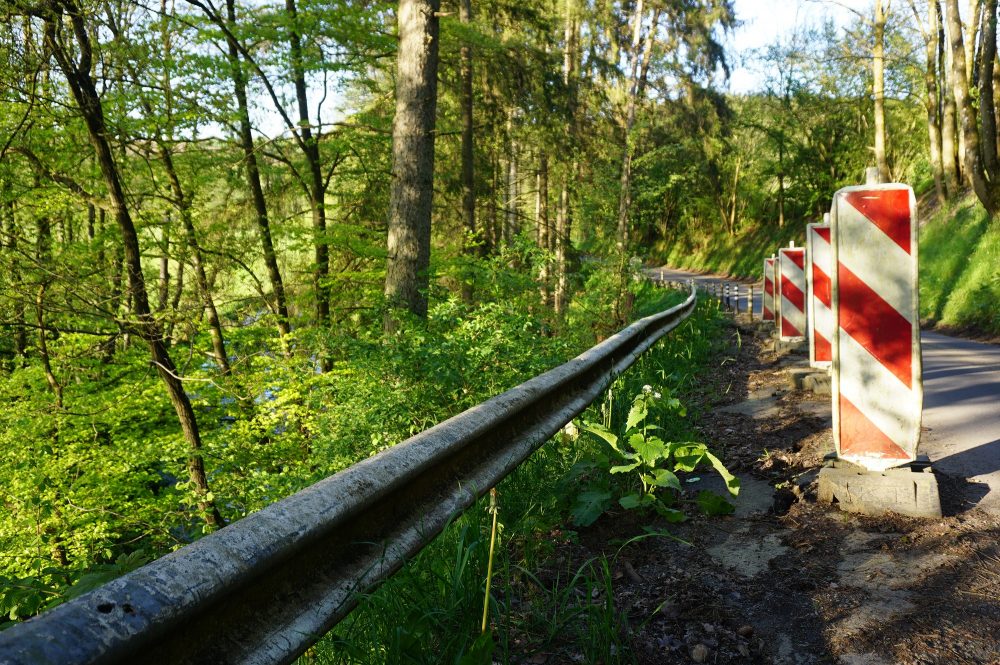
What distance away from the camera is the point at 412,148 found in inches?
383

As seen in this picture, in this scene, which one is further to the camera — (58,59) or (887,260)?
(58,59)

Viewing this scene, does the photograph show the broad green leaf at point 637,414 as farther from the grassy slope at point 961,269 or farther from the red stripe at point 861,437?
the grassy slope at point 961,269

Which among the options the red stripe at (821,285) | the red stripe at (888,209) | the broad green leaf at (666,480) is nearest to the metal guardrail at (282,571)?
the broad green leaf at (666,480)

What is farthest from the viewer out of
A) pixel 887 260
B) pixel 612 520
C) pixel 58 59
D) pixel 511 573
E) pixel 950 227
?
pixel 950 227

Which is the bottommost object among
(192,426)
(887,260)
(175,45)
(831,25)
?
(192,426)

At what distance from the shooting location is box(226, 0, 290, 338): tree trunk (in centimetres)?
1361

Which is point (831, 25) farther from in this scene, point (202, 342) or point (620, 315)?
point (202, 342)

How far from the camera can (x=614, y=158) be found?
2064cm

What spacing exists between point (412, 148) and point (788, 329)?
564 centimetres

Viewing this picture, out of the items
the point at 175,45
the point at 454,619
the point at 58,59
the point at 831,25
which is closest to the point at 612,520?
the point at 454,619

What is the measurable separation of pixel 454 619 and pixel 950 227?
21.8 meters

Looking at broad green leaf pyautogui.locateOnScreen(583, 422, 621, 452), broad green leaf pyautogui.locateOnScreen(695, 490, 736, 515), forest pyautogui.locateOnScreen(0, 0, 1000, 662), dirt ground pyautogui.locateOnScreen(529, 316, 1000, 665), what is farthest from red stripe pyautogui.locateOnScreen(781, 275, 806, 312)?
broad green leaf pyautogui.locateOnScreen(583, 422, 621, 452)

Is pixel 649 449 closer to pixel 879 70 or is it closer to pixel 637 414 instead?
pixel 637 414

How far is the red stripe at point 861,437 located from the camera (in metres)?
3.64
